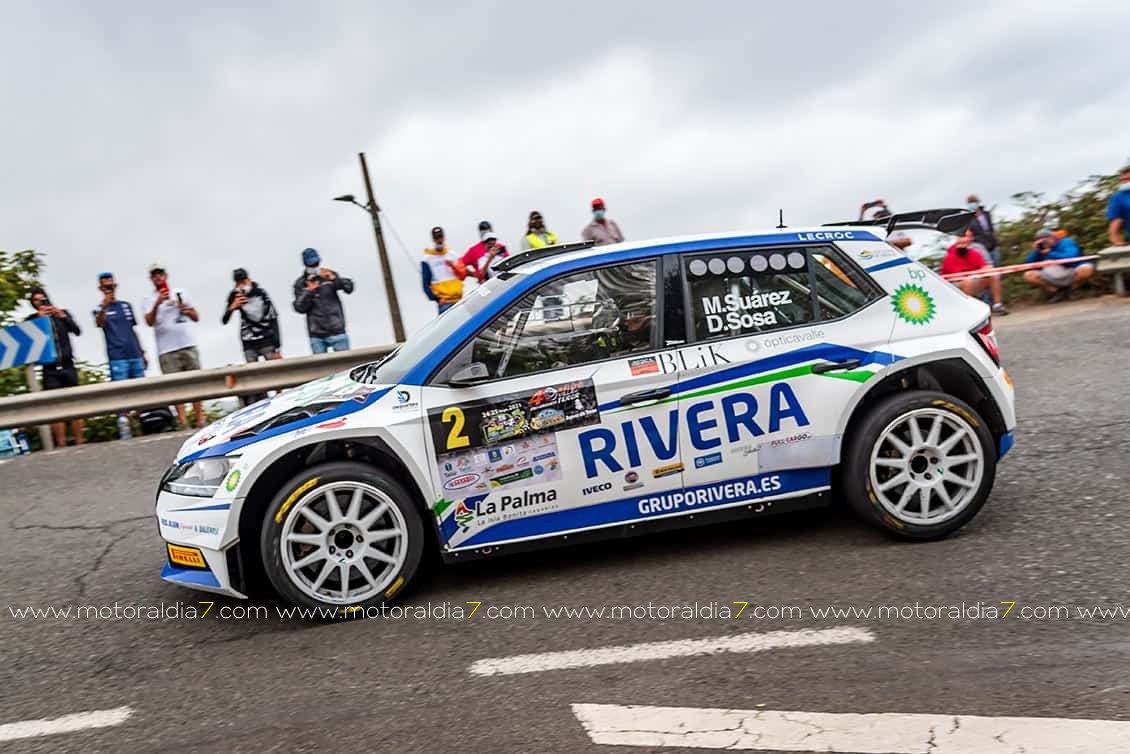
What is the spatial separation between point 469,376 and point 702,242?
1409 mm

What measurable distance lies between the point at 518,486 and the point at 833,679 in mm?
1744

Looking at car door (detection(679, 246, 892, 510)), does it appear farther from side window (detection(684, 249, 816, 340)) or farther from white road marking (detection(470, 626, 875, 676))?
white road marking (detection(470, 626, 875, 676))

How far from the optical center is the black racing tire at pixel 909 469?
5.22m

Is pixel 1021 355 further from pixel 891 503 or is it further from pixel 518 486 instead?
pixel 518 486

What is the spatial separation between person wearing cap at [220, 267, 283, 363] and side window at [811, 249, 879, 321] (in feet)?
24.8

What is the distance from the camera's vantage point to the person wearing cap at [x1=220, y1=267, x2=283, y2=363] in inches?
447

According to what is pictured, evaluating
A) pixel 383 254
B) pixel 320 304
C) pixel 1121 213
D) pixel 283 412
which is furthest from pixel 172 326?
pixel 383 254

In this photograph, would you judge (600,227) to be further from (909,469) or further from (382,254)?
(382,254)

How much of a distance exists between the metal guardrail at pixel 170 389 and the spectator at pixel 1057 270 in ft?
29.0

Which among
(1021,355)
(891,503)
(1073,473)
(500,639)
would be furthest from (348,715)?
(1021,355)

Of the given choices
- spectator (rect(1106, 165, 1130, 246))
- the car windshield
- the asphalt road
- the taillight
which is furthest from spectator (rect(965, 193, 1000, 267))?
the car windshield

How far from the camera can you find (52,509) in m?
7.67

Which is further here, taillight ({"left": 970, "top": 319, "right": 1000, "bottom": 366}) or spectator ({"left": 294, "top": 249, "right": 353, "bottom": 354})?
spectator ({"left": 294, "top": 249, "right": 353, "bottom": 354})

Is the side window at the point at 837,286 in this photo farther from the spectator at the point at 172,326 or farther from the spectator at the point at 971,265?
the spectator at the point at 971,265
